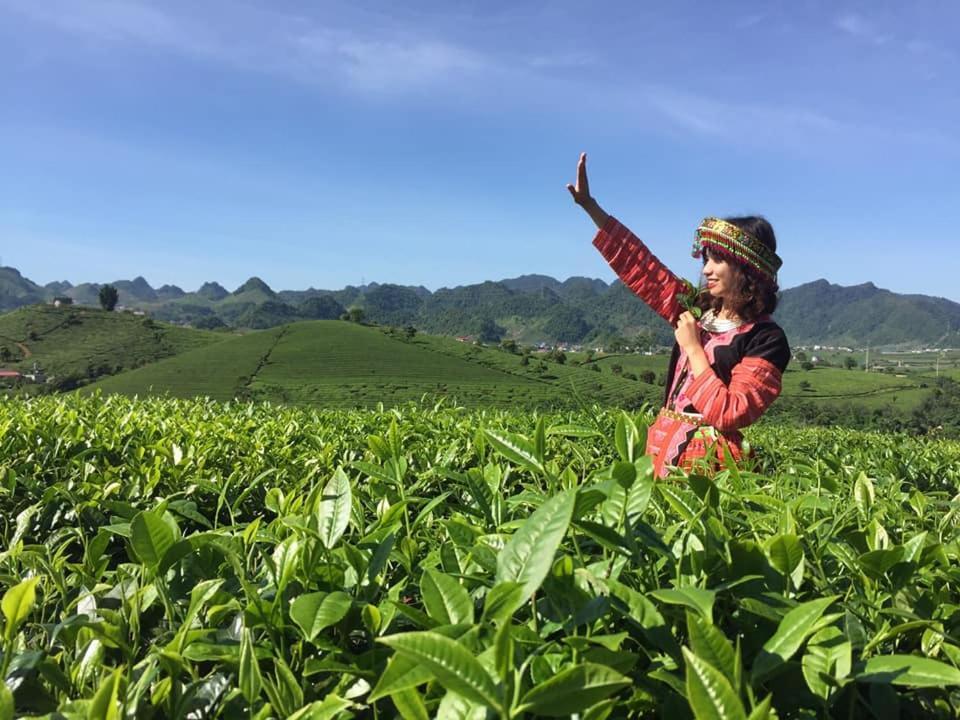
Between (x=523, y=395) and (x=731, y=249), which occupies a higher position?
(x=731, y=249)

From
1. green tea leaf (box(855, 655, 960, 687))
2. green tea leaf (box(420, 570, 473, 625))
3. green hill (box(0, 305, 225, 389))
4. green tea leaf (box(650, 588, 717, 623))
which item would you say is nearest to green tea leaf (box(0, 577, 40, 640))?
green tea leaf (box(420, 570, 473, 625))

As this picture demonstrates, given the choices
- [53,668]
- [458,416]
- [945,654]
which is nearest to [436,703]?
[53,668]

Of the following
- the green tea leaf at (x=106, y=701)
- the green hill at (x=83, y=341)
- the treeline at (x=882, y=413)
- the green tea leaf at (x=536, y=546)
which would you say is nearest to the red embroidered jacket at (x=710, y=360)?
the green tea leaf at (x=536, y=546)

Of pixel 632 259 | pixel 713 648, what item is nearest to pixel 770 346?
pixel 632 259

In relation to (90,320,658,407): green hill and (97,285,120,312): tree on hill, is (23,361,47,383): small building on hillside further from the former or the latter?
(97,285,120,312): tree on hill

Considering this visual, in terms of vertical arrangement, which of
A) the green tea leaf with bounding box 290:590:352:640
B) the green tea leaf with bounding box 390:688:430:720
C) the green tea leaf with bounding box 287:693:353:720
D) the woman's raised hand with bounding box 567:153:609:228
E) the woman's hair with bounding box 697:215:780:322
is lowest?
the green tea leaf with bounding box 287:693:353:720

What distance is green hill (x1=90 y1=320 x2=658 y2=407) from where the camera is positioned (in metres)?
63.2

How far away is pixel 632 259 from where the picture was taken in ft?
9.87

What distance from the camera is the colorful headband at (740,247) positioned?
8.84ft

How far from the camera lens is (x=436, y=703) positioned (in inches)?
27.9

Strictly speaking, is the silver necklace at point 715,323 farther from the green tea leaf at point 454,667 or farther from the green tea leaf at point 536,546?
Answer: the green tea leaf at point 454,667

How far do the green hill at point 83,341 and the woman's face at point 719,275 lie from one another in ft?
252

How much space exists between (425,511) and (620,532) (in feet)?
1.06

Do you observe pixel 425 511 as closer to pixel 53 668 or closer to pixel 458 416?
pixel 53 668
